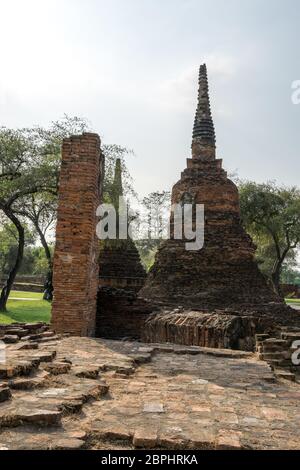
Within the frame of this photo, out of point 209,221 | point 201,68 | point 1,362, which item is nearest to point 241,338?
point 1,362

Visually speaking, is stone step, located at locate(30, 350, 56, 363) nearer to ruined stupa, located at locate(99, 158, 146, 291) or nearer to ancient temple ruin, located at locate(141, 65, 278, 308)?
ancient temple ruin, located at locate(141, 65, 278, 308)

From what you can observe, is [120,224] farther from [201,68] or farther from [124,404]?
[124,404]

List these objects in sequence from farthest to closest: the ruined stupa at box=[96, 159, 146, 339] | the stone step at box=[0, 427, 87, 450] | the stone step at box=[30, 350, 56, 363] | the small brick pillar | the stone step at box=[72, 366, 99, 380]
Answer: the ruined stupa at box=[96, 159, 146, 339] < the small brick pillar < the stone step at box=[30, 350, 56, 363] < the stone step at box=[72, 366, 99, 380] < the stone step at box=[0, 427, 87, 450]

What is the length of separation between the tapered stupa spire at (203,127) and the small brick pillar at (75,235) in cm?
931

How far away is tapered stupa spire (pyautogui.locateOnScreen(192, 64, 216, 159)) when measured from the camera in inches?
658

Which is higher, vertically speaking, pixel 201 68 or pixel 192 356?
pixel 201 68

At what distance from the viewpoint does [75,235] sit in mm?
7789

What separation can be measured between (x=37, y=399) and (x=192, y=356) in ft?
10.3

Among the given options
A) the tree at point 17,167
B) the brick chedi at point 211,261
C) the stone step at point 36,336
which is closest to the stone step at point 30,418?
the stone step at point 36,336

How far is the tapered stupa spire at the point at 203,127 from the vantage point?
54.9ft

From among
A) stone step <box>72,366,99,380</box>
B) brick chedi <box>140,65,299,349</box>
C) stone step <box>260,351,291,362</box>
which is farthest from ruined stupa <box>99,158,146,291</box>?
stone step <box>72,366,99,380</box>

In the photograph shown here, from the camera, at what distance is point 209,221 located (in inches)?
607

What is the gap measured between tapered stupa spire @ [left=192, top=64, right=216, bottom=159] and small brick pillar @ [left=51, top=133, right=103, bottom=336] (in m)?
9.31

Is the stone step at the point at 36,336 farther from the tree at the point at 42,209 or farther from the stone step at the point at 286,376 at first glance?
the tree at the point at 42,209
